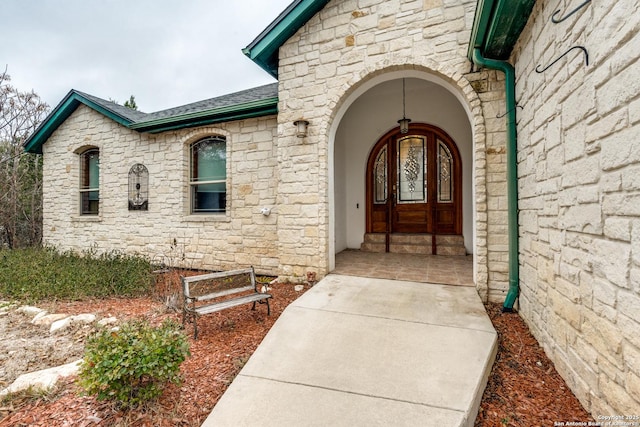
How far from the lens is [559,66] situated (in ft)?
6.83

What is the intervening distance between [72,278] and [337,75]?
532 centimetres

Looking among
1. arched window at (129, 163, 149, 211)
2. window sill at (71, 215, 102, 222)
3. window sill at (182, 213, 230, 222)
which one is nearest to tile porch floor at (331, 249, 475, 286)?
window sill at (182, 213, 230, 222)

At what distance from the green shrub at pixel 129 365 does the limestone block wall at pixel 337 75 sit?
2.52 m

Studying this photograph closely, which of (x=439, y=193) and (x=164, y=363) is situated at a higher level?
(x=439, y=193)

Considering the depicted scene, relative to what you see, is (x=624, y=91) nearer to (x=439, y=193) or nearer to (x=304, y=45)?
(x=304, y=45)

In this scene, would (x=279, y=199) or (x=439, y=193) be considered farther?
(x=439, y=193)

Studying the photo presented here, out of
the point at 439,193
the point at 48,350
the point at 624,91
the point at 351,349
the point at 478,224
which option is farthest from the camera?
the point at 439,193

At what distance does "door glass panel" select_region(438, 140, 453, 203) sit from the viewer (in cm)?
576

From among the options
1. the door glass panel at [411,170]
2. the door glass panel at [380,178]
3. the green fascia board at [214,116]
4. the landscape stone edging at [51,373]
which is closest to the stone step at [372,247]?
the door glass panel at [380,178]

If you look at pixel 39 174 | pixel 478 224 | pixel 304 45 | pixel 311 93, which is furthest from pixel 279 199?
pixel 39 174

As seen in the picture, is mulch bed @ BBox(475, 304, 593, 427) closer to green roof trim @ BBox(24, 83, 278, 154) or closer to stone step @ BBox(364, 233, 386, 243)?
stone step @ BBox(364, 233, 386, 243)

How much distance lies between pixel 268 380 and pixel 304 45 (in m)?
4.51

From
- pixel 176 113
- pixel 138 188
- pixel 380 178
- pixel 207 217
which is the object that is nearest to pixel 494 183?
pixel 380 178

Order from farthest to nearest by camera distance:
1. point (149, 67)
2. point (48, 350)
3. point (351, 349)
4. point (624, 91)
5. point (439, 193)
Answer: point (149, 67) → point (439, 193) → point (48, 350) → point (351, 349) → point (624, 91)
